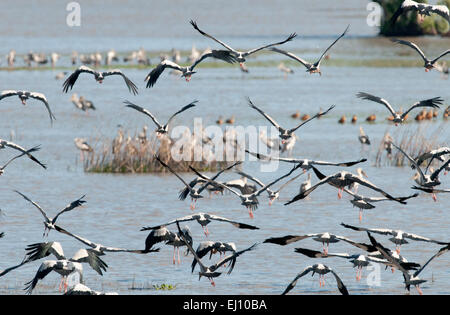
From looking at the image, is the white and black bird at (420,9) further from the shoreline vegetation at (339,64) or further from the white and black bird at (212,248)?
the shoreline vegetation at (339,64)

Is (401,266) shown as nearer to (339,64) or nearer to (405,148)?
(405,148)

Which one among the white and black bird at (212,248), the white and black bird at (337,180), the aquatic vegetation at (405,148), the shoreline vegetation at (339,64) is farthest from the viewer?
the shoreline vegetation at (339,64)

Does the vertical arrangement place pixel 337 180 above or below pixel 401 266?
→ above

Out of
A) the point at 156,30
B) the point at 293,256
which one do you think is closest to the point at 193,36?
the point at 156,30

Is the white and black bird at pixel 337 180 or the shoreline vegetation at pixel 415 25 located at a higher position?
the white and black bird at pixel 337 180

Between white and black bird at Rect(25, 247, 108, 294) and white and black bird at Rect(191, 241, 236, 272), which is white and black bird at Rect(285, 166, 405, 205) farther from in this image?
white and black bird at Rect(25, 247, 108, 294)

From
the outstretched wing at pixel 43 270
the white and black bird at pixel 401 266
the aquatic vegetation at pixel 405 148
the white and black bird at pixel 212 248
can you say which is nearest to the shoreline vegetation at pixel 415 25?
the aquatic vegetation at pixel 405 148

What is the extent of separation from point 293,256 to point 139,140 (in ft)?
33.9

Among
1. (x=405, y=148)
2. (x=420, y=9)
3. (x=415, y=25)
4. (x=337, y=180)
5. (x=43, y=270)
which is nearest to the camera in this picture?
(x=43, y=270)

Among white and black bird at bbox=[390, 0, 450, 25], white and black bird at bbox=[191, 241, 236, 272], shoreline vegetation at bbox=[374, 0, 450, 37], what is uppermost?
white and black bird at bbox=[390, 0, 450, 25]

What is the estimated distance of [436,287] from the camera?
68.1 ft

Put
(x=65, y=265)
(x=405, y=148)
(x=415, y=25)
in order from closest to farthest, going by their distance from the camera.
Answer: (x=65, y=265) → (x=405, y=148) → (x=415, y=25)

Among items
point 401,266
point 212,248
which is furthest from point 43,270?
point 401,266

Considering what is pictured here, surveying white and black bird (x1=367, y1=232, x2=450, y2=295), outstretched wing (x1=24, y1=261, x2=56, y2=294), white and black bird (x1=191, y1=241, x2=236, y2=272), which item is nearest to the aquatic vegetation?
white and black bird (x1=191, y1=241, x2=236, y2=272)
